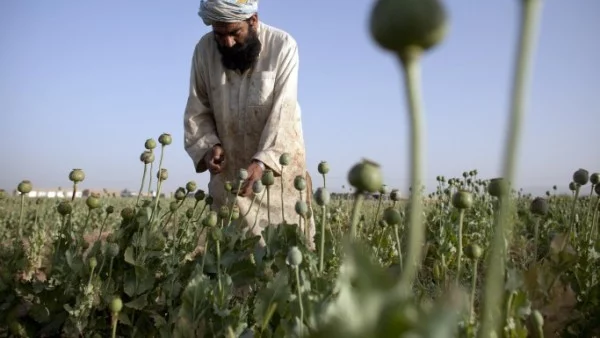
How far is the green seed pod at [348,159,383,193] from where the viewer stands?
0.70 metres

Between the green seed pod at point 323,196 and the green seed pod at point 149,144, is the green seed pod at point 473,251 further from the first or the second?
the green seed pod at point 149,144

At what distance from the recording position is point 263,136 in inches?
147

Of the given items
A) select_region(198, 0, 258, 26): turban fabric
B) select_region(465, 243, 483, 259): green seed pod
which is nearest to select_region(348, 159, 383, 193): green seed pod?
select_region(465, 243, 483, 259): green seed pod

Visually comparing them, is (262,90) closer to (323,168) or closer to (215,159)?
(215,159)

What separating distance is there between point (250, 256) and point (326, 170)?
0.64m

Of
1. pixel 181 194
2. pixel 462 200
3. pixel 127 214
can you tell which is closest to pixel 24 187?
pixel 127 214

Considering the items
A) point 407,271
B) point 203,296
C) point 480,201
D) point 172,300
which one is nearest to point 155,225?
point 172,300

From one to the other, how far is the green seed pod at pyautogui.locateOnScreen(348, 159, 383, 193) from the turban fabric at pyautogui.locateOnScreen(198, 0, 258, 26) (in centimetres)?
315

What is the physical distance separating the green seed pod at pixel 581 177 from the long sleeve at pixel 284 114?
5.53 ft

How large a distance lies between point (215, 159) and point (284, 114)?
0.55 m

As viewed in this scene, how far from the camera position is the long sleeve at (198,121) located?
393 cm

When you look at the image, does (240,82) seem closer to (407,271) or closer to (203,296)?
(203,296)

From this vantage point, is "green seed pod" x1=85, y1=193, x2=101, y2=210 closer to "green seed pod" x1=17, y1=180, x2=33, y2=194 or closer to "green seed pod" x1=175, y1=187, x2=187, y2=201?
"green seed pod" x1=17, y1=180, x2=33, y2=194

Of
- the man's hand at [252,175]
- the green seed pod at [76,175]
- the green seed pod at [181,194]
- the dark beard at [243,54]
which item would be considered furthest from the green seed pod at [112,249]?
the dark beard at [243,54]
